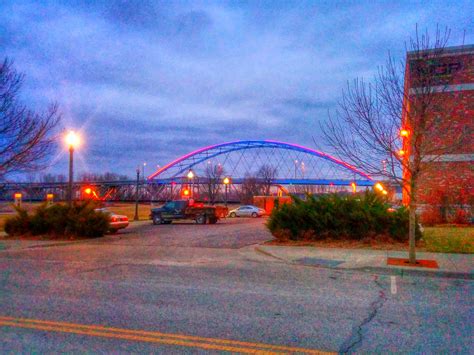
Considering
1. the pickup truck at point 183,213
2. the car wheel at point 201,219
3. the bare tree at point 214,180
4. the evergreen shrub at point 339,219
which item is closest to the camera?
the evergreen shrub at point 339,219

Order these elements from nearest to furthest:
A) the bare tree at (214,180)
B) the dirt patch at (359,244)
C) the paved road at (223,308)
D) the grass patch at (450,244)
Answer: the paved road at (223,308)
the grass patch at (450,244)
the dirt patch at (359,244)
the bare tree at (214,180)

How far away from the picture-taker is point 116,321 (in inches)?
275

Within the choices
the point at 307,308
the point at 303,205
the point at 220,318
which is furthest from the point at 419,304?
the point at 303,205

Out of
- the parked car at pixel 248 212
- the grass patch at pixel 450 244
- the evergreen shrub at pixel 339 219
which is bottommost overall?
the parked car at pixel 248 212

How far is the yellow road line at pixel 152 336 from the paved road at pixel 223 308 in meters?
0.01

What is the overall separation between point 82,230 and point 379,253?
13.1 metres

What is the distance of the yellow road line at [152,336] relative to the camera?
225 inches

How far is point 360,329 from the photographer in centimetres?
655

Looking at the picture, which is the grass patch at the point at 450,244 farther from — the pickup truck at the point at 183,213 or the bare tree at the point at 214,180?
the bare tree at the point at 214,180

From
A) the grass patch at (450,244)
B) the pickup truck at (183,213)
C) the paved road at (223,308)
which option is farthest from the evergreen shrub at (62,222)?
the grass patch at (450,244)

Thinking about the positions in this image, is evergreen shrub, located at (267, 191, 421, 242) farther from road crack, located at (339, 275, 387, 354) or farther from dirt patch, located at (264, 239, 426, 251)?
road crack, located at (339, 275, 387, 354)

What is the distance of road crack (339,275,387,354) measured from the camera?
576 centimetres

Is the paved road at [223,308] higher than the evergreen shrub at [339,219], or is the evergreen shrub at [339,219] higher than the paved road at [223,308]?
the evergreen shrub at [339,219]

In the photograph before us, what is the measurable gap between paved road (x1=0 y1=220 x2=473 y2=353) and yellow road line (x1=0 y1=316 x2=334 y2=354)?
0.01m
